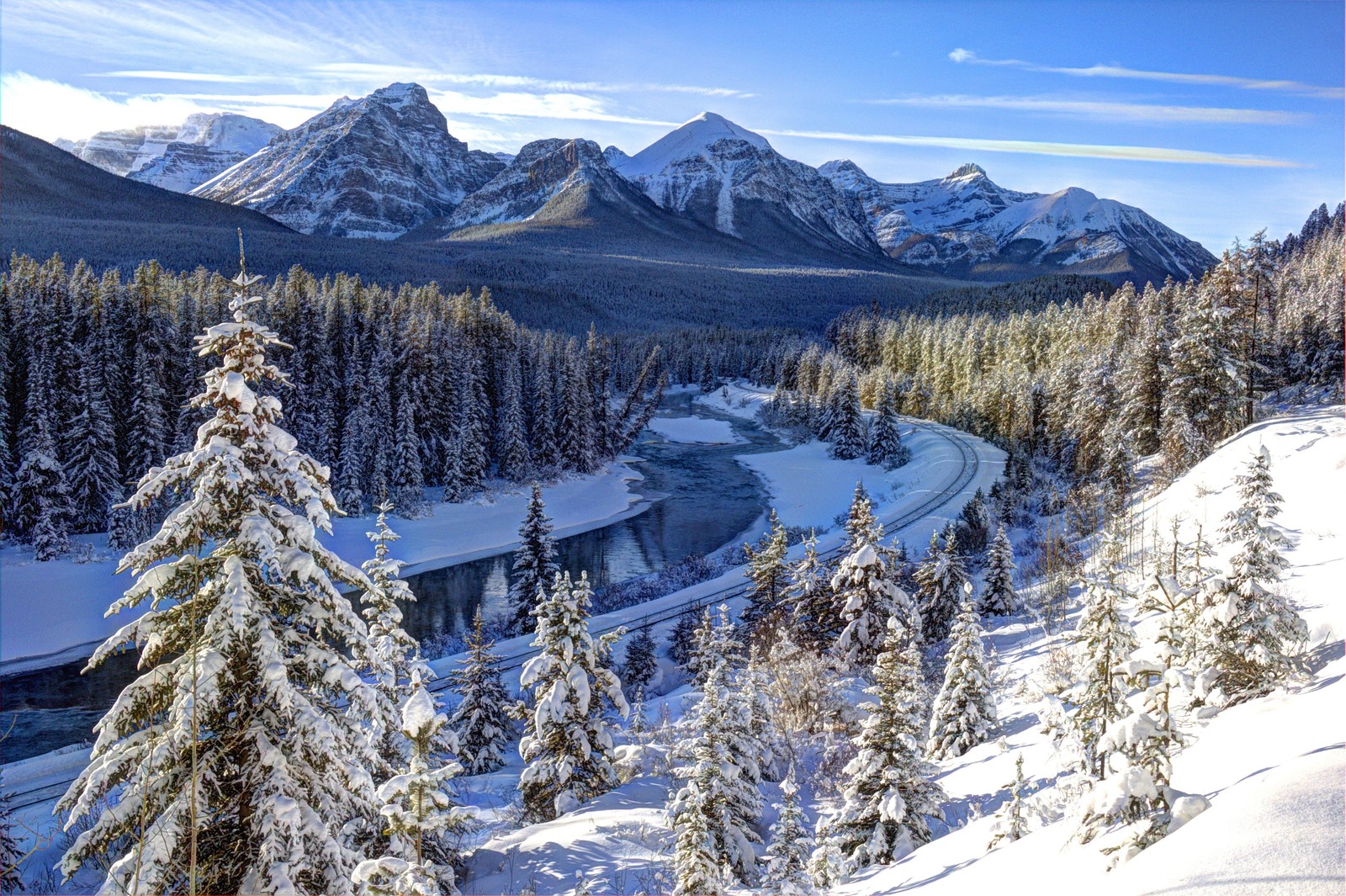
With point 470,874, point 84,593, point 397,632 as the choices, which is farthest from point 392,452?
point 470,874

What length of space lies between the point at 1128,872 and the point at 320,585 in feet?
25.2

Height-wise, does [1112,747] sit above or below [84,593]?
above

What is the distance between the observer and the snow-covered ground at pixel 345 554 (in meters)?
29.6

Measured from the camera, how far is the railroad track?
60.0 feet

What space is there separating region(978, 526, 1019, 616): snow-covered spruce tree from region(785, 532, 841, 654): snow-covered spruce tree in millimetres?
5220

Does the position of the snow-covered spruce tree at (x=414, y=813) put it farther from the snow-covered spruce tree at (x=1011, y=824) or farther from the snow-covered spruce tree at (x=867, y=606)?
the snow-covered spruce tree at (x=867, y=606)

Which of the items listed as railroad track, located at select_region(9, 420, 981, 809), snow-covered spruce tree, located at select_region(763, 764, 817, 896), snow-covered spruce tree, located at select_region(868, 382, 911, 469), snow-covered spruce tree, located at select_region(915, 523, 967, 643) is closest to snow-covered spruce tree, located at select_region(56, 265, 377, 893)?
snow-covered spruce tree, located at select_region(763, 764, 817, 896)

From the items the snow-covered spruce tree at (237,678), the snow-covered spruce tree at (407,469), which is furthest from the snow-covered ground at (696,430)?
the snow-covered spruce tree at (237,678)

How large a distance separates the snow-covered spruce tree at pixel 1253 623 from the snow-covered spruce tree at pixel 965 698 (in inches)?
171

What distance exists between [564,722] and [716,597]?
1869cm

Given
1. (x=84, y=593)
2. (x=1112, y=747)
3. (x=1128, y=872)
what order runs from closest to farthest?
1. (x=1128, y=872)
2. (x=1112, y=747)
3. (x=84, y=593)

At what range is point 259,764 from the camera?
738 cm

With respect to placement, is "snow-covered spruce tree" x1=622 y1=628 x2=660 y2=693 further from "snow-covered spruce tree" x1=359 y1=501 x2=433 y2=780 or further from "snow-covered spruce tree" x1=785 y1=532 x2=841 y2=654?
"snow-covered spruce tree" x1=359 y1=501 x2=433 y2=780

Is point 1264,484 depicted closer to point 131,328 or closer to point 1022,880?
point 1022,880
